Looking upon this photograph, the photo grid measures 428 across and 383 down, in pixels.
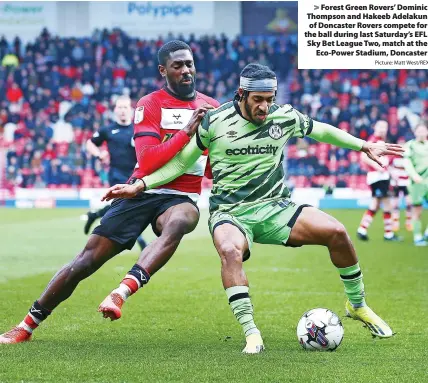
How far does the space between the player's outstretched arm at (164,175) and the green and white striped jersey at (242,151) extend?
0.09 m

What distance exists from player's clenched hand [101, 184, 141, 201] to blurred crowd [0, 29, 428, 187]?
73.6ft

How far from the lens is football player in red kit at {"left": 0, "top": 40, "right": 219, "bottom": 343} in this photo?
705 cm

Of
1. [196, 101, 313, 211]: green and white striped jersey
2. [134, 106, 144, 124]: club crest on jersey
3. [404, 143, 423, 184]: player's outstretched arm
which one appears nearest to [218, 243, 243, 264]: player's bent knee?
[196, 101, 313, 211]: green and white striped jersey

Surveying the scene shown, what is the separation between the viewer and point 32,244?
16750 mm

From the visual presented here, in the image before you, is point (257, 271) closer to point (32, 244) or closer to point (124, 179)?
point (124, 179)

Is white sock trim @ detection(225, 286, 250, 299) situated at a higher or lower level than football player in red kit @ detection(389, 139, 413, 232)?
higher

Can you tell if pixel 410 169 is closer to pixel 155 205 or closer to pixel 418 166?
pixel 418 166

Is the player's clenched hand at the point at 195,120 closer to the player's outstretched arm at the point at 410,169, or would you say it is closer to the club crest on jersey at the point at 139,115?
the club crest on jersey at the point at 139,115

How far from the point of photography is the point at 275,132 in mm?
7070

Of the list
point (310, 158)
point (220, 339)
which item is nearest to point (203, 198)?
point (310, 158)

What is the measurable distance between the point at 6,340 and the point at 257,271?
627 cm

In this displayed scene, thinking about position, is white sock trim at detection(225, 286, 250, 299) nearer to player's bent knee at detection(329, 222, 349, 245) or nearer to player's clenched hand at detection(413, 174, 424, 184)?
player's bent knee at detection(329, 222, 349, 245)

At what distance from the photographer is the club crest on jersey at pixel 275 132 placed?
7.06m

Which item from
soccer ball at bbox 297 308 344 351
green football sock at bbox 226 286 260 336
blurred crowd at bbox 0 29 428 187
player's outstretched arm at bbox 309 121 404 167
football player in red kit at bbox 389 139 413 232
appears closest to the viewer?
green football sock at bbox 226 286 260 336
